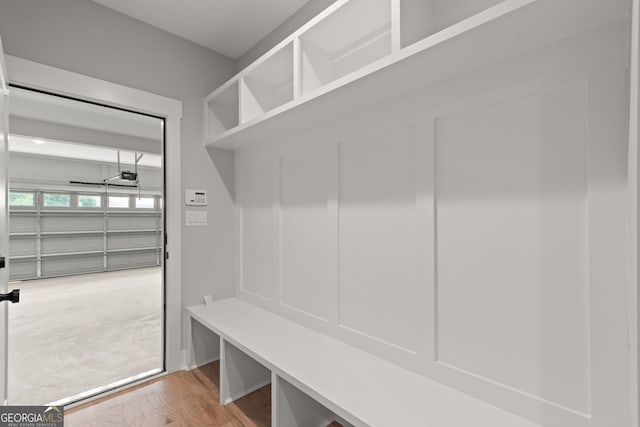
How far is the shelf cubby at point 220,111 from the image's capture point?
7.75 ft

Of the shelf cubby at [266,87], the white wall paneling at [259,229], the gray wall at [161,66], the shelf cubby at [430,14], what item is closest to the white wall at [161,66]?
the gray wall at [161,66]

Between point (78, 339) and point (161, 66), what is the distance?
2.91 meters

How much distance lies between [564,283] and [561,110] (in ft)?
1.94

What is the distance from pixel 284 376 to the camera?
1.43 metres

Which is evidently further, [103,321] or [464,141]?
[103,321]

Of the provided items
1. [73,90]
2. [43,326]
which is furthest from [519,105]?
[43,326]

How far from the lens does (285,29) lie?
2139mm

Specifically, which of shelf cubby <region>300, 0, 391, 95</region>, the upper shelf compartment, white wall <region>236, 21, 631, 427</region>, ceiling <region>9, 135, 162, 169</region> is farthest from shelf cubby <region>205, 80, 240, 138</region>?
ceiling <region>9, 135, 162, 169</region>

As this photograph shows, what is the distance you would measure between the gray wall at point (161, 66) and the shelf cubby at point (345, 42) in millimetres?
1240

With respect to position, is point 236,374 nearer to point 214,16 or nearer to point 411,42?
point 411,42

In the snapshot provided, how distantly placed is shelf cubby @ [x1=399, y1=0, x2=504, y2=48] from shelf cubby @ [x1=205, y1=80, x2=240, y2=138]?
4.92 feet

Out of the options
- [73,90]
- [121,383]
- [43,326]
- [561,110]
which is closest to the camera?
[561,110]

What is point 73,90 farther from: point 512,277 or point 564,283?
point 564,283

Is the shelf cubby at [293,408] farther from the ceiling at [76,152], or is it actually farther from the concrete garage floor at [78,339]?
the ceiling at [76,152]
